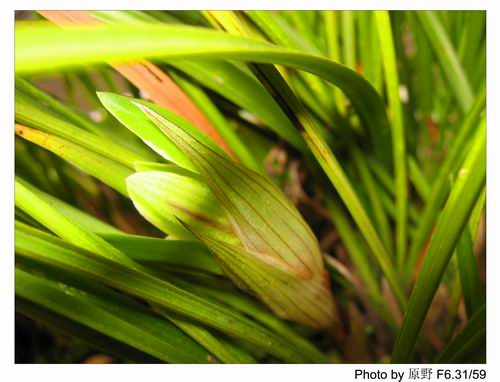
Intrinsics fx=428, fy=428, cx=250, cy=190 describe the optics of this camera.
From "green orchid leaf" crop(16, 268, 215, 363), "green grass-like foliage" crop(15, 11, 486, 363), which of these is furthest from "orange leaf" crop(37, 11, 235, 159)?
"green orchid leaf" crop(16, 268, 215, 363)

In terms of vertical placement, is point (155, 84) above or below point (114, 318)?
above

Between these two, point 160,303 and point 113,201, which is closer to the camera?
point 160,303

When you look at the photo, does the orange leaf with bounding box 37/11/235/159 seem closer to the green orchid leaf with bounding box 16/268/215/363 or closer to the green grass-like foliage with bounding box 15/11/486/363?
the green grass-like foliage with bounding box 15/11/486/363

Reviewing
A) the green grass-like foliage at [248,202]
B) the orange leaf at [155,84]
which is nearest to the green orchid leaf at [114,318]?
the green grass-like foliage at [248,202]

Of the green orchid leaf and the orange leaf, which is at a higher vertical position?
the orange leaf
